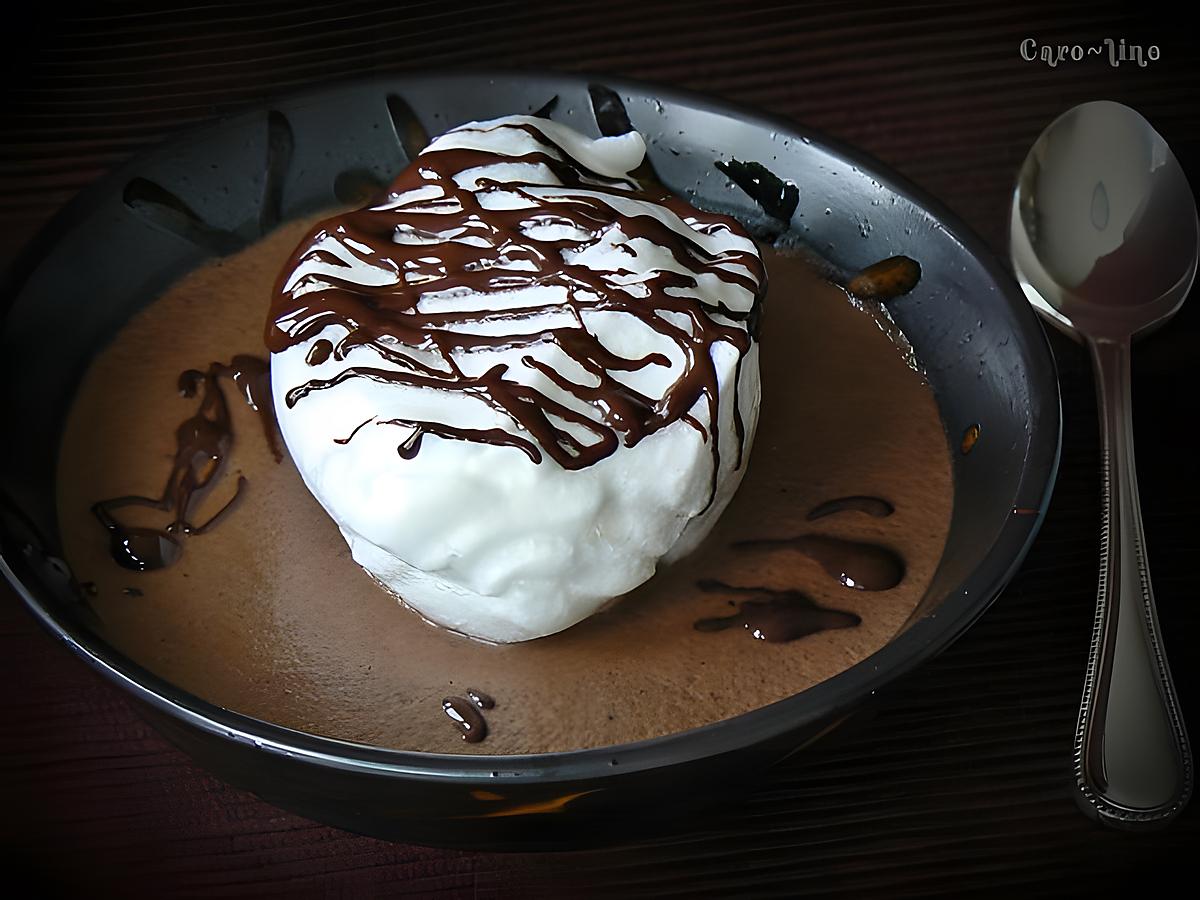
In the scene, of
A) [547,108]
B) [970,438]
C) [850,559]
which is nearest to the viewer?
[850,559]

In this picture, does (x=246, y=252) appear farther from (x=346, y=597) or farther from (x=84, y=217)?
(x=346, y=597)

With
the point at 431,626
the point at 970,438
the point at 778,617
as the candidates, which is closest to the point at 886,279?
the point at 970,438

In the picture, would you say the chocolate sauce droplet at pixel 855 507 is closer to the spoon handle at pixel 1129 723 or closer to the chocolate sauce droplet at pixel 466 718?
the spoon handle at pixel 1129 723

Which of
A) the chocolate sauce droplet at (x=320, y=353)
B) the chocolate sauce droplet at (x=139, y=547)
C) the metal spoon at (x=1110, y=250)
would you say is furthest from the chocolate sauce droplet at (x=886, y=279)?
the chocolate sauce droplet at (x=139, y=547)

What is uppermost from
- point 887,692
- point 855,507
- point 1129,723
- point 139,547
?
point 139,547

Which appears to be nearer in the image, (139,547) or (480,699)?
(480,699)

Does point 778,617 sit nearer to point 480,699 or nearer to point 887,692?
point 887,692
